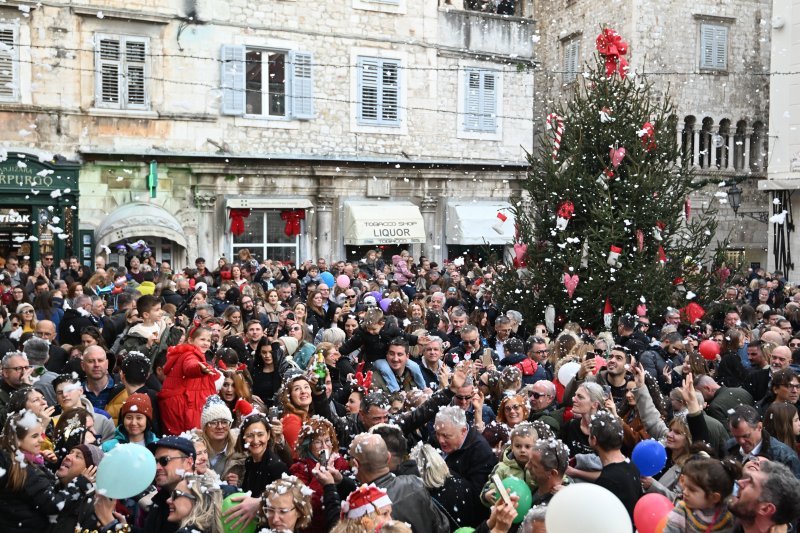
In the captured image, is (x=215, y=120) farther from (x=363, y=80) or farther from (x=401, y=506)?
(x=401, y=506)

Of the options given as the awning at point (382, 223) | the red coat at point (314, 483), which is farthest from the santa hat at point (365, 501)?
the awning at point (382, 223)

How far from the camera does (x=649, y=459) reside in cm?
573

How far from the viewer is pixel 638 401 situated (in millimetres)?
6637

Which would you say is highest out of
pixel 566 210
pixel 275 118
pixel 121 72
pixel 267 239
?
pixel 121 72

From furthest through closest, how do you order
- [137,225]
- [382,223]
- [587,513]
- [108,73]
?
1. [382,223]
2. [108,73]
3. [137,225]
4. [587,513]

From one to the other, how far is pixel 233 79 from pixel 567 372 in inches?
604

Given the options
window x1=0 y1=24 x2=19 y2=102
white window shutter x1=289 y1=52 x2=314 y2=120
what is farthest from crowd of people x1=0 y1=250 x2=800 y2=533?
white window shutter x1=289 y1=52 x2=314 y2=120

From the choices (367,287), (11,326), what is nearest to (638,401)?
→ (11,326)

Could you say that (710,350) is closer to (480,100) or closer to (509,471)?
(509,471)

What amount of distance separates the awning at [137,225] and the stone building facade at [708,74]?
1374 centimetres

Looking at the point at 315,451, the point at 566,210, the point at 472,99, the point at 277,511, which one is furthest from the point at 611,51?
the point at 472,99

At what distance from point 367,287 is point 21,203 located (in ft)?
28.1

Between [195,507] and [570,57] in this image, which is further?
[570,57]

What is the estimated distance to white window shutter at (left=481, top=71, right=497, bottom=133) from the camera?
80.2 ft
